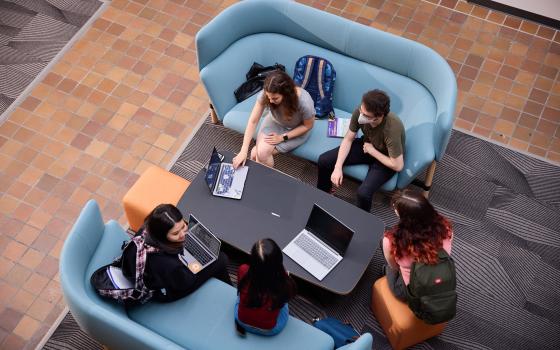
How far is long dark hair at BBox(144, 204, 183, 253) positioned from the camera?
356cm

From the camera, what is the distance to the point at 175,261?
149 inches

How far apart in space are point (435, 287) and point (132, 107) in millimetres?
3325

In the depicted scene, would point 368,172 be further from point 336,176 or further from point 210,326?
point 210,326

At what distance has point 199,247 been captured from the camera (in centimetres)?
409

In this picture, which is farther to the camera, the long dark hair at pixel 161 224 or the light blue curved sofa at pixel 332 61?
the light blue curved sofa at pixel 332 61

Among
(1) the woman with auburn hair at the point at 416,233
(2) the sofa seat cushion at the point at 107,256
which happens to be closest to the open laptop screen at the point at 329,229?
(1) the woman with auburn hair at the point at 416,233

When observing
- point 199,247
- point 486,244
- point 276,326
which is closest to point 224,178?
point 199,247

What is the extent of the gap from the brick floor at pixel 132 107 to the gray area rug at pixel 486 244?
0.25m

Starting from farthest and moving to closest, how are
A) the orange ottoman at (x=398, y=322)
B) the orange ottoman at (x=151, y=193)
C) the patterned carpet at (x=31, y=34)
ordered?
the patterned carpet at (x=31, y=34)
the orange ottoman at (x=151, y=193)
the orange ottoman at (x=398, y=322)

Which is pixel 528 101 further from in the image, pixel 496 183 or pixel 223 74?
pixel 223 74

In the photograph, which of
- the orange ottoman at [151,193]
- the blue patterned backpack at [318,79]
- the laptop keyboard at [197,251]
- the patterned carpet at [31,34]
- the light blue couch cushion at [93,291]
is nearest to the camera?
the light blue couch cushion at [93,291]

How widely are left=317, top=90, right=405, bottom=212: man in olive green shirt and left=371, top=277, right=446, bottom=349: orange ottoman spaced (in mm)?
786

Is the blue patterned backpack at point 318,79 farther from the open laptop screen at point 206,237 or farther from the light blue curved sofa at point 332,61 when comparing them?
the open laptop screen at point 206,237

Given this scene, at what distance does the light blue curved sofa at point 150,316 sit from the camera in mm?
3578
